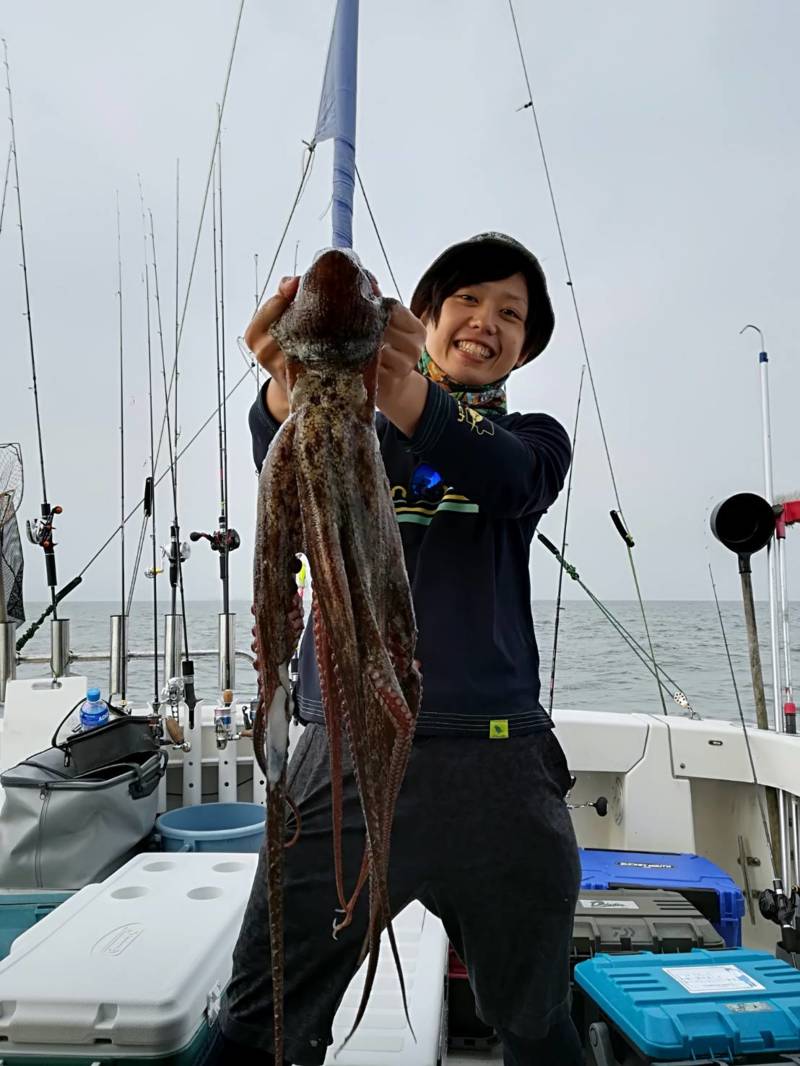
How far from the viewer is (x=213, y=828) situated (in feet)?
15.0

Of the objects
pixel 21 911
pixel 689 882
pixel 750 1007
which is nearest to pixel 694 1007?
pixel 750 1007

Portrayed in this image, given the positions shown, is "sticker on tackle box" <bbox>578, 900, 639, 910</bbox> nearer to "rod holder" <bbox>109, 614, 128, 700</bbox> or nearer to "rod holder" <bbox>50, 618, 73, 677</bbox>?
"rod holder" <bbox>109, 614, 128, 700</bbox>

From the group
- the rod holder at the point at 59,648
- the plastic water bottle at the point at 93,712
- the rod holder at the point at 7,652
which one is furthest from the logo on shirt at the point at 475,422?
the rod holder at the point at 7,652

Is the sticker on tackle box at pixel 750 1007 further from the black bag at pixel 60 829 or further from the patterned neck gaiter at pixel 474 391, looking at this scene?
the black bag at pixel 60 829

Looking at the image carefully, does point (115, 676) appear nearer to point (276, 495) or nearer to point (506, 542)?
point (506, 542)

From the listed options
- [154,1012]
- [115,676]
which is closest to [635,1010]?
[154,1012]

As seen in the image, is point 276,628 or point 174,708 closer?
point 276,628

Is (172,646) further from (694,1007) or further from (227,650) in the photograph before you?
(694,1007)

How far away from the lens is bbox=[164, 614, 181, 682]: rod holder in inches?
206

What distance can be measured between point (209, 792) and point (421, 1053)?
123 inches

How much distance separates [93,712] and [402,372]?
3.96 metres

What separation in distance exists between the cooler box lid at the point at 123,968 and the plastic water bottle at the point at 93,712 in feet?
5.84

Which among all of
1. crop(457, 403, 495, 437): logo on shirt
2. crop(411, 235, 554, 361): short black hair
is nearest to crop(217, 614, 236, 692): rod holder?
crop(411, 235, 554, 361): short black hair

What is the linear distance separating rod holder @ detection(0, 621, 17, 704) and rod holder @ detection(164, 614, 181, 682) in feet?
3.79
